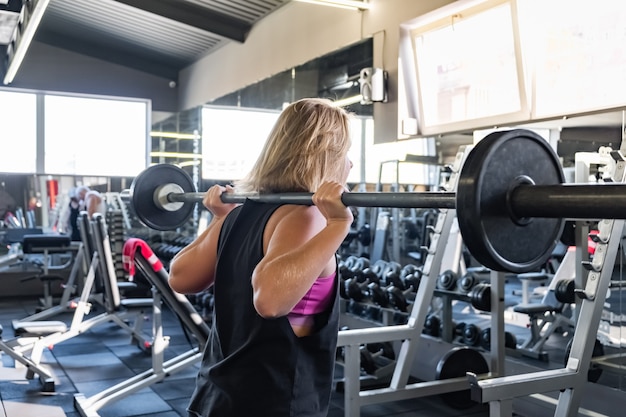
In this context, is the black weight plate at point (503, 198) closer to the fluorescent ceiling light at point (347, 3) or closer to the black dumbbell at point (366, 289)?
the black dumbbell at point (366, 289)

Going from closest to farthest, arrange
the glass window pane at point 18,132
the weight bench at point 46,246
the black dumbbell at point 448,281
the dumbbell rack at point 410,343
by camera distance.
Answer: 1. the dumbbell rack at point 410,343
2. the black dumbbell at point 448,281
3. the weight bench at point 46,246
4. the glass window pane at point 18,132

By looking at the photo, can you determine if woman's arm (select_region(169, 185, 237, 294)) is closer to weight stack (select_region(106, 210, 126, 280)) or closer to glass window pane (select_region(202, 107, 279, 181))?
glass window pane (select_region(202, 107, 279, 181))

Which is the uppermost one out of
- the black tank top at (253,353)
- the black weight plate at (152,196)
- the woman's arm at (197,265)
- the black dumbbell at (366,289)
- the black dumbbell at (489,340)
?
the black weight plate at (152,196)

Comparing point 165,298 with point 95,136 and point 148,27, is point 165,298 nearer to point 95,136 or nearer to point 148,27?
point 148,27

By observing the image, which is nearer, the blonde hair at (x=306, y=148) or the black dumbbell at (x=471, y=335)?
the blonde hair at (x=306, y=148)

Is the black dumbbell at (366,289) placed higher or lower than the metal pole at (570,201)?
lower

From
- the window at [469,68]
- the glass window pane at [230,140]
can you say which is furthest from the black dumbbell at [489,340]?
the glass window pane at [230,140]

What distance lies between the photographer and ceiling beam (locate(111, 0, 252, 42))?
6000 mm

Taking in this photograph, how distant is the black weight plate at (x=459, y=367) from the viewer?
3080 millimetres

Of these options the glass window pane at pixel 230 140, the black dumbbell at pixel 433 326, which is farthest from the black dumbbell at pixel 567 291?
the glass window pane at pixel 230 140

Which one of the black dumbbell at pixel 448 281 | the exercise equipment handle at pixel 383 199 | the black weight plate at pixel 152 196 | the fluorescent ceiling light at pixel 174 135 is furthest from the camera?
the fluorescent ceiling light at pixel 174 135

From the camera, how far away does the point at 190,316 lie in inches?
115

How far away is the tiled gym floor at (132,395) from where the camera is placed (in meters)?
2.92

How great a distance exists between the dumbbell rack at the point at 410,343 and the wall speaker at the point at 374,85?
1.00m
